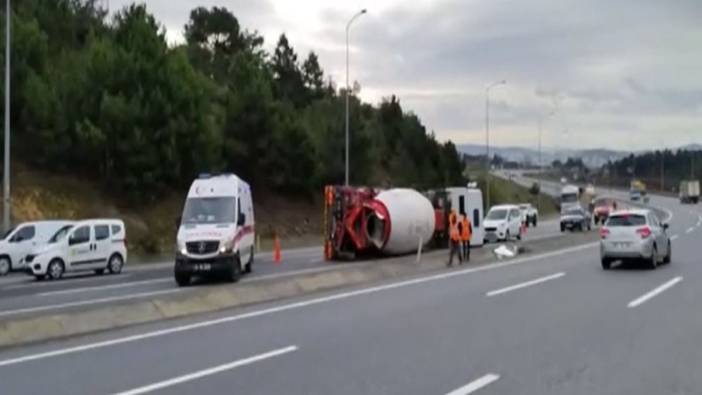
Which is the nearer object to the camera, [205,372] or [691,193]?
[205,372]

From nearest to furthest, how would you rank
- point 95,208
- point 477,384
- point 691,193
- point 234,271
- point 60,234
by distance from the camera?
1. point 477,384
2. point 234,271
3. point 60,234
4. point 95,208
5. point 691,193

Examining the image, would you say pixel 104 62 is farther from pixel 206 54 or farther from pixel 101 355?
pixel 101 355

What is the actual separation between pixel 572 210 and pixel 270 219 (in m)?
20.3

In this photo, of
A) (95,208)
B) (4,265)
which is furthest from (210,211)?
(95,208)

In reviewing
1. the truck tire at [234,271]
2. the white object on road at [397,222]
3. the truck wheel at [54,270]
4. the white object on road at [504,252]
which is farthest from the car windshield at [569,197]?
the truck tire at [234,271]

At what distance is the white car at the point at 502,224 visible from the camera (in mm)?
50072

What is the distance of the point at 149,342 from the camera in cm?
1423

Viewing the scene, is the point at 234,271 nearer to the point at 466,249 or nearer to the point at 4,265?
the point at 466,249

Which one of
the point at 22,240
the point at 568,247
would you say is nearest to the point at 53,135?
the point at 22,240

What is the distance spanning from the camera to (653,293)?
21875 millimetres

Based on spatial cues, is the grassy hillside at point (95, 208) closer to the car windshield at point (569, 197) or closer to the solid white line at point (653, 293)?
the solid white line at point (653, 293)

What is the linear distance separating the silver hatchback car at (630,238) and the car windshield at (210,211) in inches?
446

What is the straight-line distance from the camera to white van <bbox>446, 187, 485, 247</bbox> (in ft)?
132

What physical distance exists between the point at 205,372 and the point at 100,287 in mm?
15750
